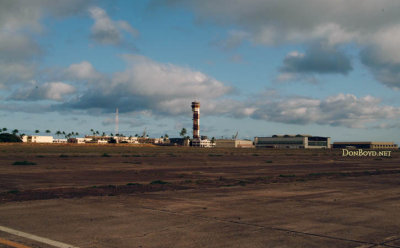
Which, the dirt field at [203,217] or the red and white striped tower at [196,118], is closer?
the dirt field at [203,217]

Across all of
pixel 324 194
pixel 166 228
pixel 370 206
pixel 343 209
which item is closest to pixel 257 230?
pixel 166 228

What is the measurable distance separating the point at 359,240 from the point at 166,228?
4.60 meters

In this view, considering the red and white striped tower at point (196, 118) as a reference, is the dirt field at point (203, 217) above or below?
below

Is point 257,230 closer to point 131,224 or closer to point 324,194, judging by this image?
point 131,224

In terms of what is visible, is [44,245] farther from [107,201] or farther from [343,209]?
[343,209]

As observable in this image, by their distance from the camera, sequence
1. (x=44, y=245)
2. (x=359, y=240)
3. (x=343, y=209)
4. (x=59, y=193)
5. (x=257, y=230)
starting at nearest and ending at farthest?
(x=44, y=245) < (x=359, y=240) < (x=257, y=230) < (x=343, y=209) < (x=59, y=193)

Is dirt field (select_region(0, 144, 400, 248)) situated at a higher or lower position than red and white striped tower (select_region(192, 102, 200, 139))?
lower

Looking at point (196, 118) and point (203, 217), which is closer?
point (203, 217)

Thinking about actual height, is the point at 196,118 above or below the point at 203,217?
above

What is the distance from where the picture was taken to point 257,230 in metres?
9.43

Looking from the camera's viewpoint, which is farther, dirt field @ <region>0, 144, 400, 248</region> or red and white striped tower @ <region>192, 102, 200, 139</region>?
red and white striped tower @ <region>192, 102, 200, 139</region>

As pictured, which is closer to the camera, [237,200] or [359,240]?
[359,240]

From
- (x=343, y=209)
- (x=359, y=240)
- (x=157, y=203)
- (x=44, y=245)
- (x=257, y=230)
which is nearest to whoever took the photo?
(x=44, y=245)

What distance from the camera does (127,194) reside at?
54.2 feet
